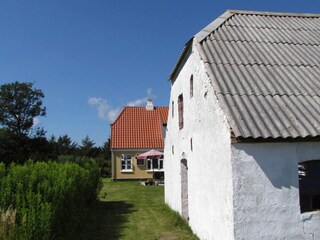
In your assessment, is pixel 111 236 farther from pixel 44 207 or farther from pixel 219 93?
pixel 219 93

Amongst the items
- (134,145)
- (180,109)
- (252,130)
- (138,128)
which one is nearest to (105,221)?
(180,109)

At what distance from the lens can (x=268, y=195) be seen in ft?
21.2

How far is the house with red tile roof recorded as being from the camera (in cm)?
3288

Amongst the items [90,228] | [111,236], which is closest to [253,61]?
[111,236]

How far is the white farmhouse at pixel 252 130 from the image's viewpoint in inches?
253

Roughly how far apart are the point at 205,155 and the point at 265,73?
240cm

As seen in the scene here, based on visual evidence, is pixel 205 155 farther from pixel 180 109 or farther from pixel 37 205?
pixel 180 109

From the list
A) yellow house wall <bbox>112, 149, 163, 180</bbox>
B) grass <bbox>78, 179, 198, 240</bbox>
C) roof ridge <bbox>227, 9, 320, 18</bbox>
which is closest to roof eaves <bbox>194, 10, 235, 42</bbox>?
roof ridge <bbox>227, 9, 320, 18</bbox>

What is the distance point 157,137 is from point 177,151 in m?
21.2

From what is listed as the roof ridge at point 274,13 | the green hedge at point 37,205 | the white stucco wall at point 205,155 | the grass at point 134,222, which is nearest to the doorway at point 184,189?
the white stucco wall at point 205,155

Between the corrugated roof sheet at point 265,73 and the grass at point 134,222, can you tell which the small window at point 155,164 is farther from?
the corrugated roof sheet at point 265,73

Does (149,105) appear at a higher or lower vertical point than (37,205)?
higher

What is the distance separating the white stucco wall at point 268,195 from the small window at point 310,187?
1.10 ft

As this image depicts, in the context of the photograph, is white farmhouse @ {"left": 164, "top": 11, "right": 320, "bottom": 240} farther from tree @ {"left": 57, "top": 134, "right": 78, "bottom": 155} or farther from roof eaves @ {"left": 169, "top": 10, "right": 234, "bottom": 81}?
tree @ {"left": 57, "top": 134, "right": 78, "bottom": 155}
